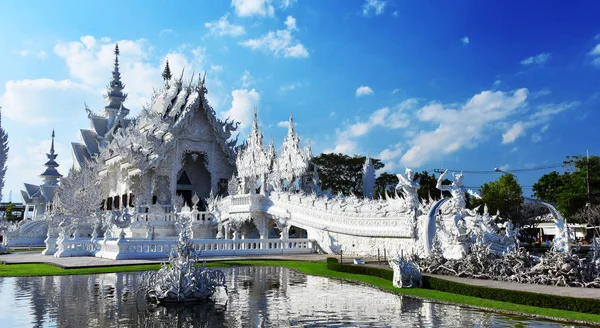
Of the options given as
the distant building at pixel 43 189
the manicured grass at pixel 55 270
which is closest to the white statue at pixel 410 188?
the manicured grass at pixel 55 270

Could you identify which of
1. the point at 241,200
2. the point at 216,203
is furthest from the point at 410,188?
the point at 216,203

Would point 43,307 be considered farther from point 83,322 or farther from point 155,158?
point 155,158

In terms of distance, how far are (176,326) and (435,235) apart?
9477mm

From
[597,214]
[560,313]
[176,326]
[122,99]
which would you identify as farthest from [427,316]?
[122,99]

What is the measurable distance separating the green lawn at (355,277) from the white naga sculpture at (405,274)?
237mm

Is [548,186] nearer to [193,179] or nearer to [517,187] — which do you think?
[517,187]

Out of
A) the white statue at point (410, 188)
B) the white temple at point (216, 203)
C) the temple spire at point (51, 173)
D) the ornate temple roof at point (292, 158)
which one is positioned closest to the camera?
the white statue at point (410, 188)

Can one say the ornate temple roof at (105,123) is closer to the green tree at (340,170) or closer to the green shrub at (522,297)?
the green tree at (340,170)

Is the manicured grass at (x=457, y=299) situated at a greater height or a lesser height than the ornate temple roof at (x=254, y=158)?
lesser

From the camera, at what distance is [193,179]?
39750mm

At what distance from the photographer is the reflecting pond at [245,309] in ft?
25.3

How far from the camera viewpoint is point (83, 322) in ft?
25.1

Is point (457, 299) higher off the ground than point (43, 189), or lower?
lower

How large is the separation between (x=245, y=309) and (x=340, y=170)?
140 ft
